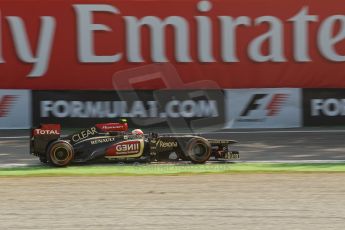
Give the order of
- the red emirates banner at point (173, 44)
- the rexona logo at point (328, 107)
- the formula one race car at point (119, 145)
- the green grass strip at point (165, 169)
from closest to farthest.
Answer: the green grass strip at point (165, 169) < the formula one race car at point (119, 145) < the rexona logo at point (328, 107) < the red emirates banner at point (173, 44)

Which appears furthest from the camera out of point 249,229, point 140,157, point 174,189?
point 140,157

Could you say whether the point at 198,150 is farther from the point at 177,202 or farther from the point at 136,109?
the point at 136,109

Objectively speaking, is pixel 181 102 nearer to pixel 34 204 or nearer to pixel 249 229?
pixel 34 204

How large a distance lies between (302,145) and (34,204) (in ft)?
23.4

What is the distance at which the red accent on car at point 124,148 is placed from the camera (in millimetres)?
9688

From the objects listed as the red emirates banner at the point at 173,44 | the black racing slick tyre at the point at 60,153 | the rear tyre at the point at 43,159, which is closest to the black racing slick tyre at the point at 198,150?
the black racing slick tyre at the point at 60,153

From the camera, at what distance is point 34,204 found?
6.87 metres

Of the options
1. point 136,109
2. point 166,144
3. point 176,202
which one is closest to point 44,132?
point 166,144

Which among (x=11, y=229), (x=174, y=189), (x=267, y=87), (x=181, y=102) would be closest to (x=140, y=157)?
(x=174, y=189)

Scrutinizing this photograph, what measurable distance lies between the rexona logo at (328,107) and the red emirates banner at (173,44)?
18.0 inches

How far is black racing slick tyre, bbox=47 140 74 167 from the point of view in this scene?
9484mm

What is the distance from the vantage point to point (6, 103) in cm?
1546

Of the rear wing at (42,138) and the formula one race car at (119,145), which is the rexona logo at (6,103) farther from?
the rear wing at (42,138)

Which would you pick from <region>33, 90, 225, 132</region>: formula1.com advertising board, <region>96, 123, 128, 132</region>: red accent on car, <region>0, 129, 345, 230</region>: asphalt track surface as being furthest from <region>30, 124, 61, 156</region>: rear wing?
<region>33, 90, 225, 132</region>: formula1.com advertising board
